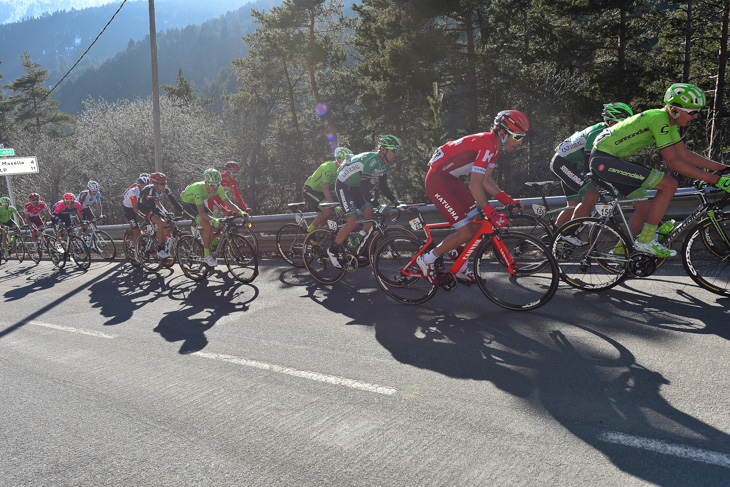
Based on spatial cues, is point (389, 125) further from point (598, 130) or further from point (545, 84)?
point (598, 130)

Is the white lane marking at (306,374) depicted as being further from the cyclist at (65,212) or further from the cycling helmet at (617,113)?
the cyclist at (65,212)

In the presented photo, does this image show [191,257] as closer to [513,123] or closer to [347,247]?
[347,247]

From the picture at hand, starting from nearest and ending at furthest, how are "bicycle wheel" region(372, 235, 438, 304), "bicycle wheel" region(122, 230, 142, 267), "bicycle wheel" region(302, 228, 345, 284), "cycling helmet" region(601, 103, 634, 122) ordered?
"bicycle wheel" region(372, 235, 438, 304)
"cycling helmet" region(601, 103, 634, 122)
"bicycle wheel" region(302, 228, 345, 284)
"bicycle wheel" region(122, 230, 142, 267)

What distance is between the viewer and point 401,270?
20.9 ft

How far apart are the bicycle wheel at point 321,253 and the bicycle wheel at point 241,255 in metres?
1.02

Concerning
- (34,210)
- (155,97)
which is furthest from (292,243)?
(155,97)

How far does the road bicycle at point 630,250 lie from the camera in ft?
17.1

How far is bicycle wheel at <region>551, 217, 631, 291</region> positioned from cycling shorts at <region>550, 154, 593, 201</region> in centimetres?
102

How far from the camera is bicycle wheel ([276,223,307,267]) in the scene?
9.41 m

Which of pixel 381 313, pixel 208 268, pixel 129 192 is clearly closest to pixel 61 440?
pixel 381 313

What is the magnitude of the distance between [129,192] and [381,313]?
813cm

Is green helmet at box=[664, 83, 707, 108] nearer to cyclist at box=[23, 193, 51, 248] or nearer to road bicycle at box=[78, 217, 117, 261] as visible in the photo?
road bicycle at box=[78, 217, 117, 261]

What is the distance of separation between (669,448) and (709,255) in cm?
333

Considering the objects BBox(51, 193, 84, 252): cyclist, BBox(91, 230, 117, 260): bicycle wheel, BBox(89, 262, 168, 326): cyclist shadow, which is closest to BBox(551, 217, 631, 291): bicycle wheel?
BBox(89, 262, 168, 326): cyclist shadow
